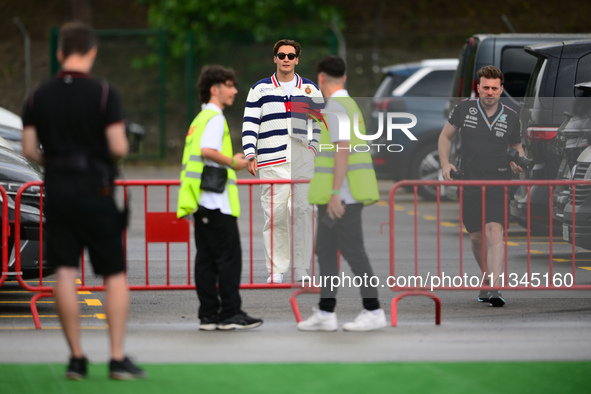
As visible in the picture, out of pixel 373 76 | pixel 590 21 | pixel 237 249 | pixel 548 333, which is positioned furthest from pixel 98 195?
pixel 590 21

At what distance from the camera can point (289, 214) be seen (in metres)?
8.46

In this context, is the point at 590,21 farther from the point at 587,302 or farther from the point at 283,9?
the point at 587,302

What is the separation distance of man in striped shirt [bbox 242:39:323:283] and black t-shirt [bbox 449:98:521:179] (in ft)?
3.95

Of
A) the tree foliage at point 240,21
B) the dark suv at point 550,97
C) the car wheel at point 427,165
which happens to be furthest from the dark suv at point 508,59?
the tree foliage at point 240,21

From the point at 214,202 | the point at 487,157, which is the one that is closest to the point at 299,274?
the point at 214,202

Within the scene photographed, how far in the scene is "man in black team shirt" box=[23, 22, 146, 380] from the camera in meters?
5.42

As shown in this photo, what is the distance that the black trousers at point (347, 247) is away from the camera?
6883mm

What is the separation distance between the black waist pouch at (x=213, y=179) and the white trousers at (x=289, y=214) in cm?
122

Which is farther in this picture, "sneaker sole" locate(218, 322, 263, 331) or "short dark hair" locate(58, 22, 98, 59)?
"sneaker sole" locate(218, 322, 263, 331)

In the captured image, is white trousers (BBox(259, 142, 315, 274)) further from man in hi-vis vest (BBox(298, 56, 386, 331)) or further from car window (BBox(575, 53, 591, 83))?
car window (BBox(575, 53, 591, 83))

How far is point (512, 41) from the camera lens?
1273 cm

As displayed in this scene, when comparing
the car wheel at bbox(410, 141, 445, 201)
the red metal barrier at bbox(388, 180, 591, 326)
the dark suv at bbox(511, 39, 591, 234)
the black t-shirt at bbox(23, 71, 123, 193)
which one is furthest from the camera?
the car wheel at bbox(410, 141, 445, 201)

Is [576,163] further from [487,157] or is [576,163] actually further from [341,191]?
[341,191]

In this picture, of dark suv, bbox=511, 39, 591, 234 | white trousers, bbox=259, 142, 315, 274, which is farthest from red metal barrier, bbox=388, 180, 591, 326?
dark suv, bbox=511, 39, 591, 234
